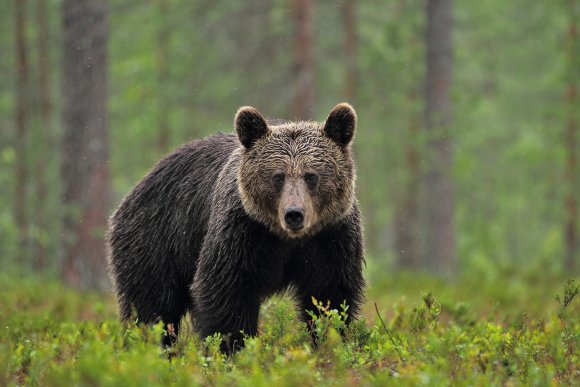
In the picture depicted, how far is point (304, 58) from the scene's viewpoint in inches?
711

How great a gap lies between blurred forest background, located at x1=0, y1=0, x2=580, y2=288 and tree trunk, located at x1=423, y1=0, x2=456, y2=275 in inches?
1.4

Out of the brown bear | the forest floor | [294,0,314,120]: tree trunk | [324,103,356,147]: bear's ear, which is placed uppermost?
[294,0,314,120]: tree trunk

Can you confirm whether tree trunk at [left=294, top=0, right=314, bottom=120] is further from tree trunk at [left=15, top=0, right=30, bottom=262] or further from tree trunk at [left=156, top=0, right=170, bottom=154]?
tree trunk at [left=15, top=0, right=30, bottom=262]

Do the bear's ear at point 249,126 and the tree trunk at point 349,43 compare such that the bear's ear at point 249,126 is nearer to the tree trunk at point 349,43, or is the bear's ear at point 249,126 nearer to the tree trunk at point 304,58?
the tree trunk at point 304,58

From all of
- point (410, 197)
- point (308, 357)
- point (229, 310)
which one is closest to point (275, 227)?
point (229, 310)

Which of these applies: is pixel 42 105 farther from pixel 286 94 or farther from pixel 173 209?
pixel 173 209

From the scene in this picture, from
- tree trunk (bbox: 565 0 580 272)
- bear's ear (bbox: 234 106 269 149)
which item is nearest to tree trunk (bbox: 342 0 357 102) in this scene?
tree trunk (bbox: 565 0 580 272)

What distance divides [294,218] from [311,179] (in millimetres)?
514

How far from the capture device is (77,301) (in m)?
11.2

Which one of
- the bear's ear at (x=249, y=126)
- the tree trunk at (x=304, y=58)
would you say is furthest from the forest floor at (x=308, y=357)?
the tree trunk at (x=304, y=58)

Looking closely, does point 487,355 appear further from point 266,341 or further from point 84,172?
point 84,172

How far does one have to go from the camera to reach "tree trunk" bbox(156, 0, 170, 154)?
23.5 meters

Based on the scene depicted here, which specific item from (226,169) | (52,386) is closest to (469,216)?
(226,169)

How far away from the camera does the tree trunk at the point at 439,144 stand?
18406mm
